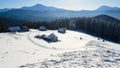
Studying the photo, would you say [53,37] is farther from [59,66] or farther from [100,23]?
[100,23]

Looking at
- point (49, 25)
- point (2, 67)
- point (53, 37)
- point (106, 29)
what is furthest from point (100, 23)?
point (2, 67)

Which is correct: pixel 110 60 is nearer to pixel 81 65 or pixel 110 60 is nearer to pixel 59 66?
pixel 81 65

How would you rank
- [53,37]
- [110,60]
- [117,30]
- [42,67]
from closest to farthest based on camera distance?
[42,67] < [110,60] < [53,37] < [117,30]

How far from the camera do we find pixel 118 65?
19547 millimetres

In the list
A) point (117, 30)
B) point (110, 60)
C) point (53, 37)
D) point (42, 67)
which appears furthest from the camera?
point (117, 30)

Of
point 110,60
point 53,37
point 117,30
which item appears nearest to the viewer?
point 110,60

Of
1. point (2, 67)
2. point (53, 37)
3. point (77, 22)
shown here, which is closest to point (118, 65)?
point (2, 67)

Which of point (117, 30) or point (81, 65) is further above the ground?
point (81, 65)

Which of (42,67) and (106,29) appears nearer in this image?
(42,67)

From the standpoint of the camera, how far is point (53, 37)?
49219 millimetres

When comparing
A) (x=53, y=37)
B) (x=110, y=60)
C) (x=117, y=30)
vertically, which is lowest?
(x=117, y=30)

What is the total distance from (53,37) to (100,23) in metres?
59.3

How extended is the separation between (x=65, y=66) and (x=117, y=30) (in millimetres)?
85810

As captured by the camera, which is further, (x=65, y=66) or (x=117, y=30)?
(x=117, y=30)
